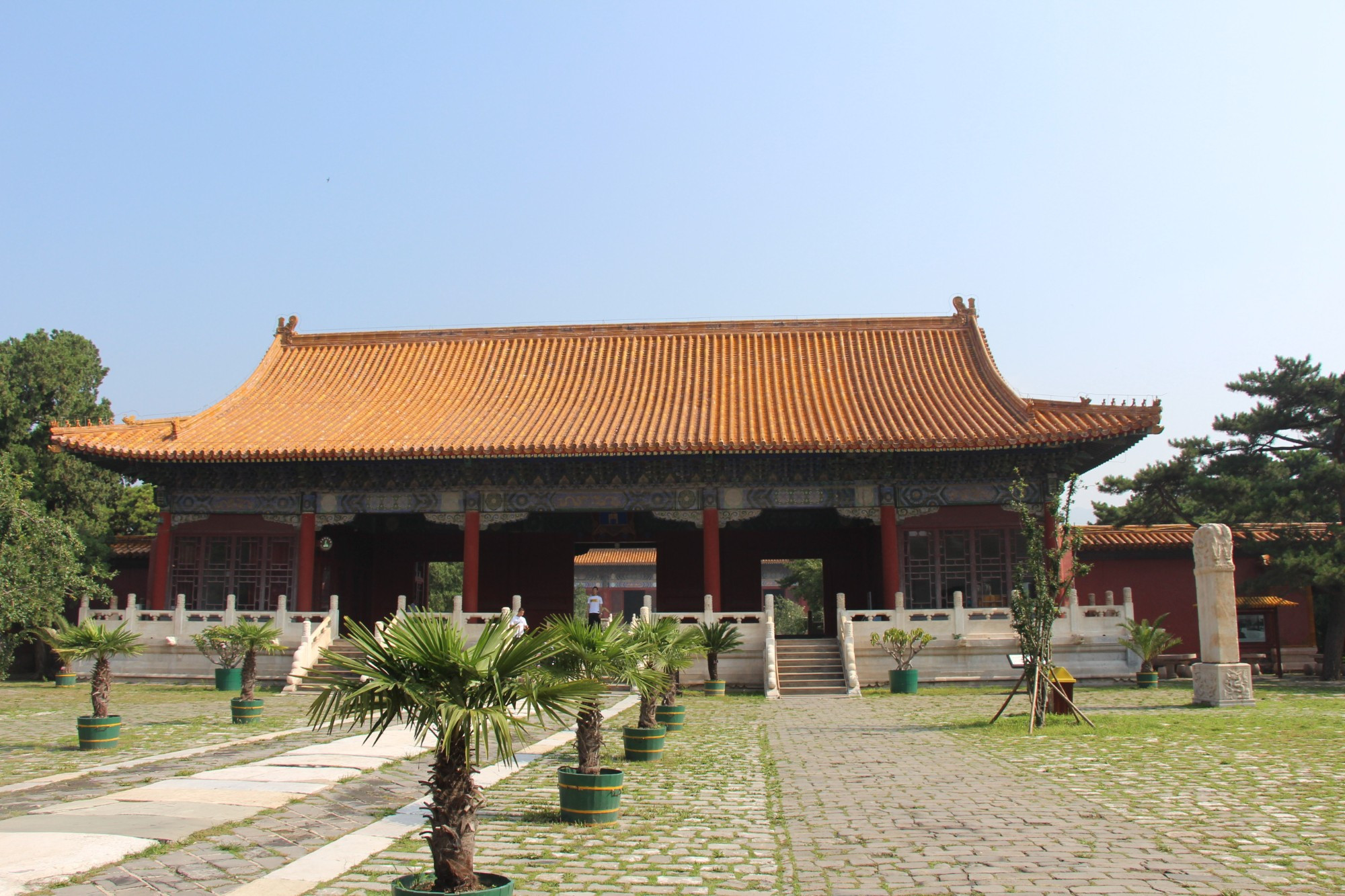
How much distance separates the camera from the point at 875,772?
8352 millimetres

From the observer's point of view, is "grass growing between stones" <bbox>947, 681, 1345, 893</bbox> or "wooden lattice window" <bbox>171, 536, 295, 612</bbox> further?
"wooden lattice window" <bbox>171, 536, 295, 612</bbox>

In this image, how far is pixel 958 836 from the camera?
594 cm

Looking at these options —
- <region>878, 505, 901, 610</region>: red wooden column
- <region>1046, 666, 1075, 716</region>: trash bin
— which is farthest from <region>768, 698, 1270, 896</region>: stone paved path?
<region>878, 505, 901, 610</region>: red wooden column

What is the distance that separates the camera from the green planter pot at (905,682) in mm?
16438

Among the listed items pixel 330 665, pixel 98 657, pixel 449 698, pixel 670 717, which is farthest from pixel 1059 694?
pixel 330 665

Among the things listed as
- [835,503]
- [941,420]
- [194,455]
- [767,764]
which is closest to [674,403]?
[835,503]

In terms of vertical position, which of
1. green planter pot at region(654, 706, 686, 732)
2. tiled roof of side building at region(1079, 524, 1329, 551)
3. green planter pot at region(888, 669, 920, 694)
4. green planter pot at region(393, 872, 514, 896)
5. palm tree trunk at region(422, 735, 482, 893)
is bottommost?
green planter pot at region(888, 669, 920, 694)

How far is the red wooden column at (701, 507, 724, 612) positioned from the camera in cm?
1925

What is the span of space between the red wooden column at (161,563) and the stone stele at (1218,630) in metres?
18.1

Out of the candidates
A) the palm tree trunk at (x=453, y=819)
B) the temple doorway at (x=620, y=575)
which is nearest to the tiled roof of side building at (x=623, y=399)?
the palm tree trunk at (x=453, y=819)

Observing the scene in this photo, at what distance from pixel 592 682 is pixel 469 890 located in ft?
4.23

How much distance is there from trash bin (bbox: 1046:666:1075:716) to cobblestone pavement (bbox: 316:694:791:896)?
4.50 metres

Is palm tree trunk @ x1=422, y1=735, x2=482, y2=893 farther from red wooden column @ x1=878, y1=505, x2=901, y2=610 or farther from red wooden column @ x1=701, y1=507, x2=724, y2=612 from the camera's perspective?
red wooden column @ x1=878, y1=505, x2=901, y2=610

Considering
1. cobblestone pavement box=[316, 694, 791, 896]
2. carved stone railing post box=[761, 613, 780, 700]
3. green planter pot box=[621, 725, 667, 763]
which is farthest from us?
carved stone railing post box=[761, 613, 780, 700]
